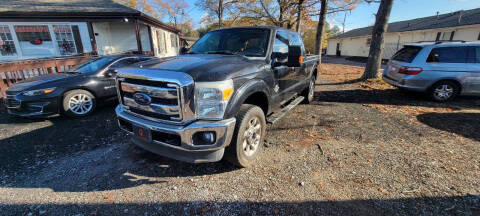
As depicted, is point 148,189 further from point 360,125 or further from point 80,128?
point 360,125

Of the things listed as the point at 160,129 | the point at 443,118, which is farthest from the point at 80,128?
the point at 443,118

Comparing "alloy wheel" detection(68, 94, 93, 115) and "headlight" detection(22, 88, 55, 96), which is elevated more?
"headlight" detection(22, 88, 55, 96)

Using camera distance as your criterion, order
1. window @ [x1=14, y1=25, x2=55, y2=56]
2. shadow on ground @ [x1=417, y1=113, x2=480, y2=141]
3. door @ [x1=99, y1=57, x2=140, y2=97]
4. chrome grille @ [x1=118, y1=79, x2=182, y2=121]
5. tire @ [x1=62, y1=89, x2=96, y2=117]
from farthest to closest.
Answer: window @ [x1=14, y1=25, x2=55, y2=56], door @ [x1=99, y1=57, x2=140, y2=97], tire @ [x1=62, y1=89, x2=96, y2=117], shadow on ground @ [x1=417, y1=113, x2=480, y2=141], chrome grille @ [x1=118, y1=79, x2=182, y2=121]

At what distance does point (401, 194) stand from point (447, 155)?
5.14 feet

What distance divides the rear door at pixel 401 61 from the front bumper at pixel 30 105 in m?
9.08

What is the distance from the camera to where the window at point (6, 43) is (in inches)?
434

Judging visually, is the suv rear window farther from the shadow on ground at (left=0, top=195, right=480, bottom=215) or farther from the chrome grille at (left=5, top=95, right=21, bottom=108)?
the chrome grille at (left=5, top=95, right=21, bottom=108)

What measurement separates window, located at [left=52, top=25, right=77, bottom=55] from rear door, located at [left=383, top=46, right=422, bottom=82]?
15629 mm

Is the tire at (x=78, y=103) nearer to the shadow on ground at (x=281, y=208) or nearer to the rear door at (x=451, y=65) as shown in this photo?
the shadow on ground at (x=281, y=208)

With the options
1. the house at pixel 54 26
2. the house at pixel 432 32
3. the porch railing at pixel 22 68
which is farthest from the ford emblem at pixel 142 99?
the house at pixel 432 32

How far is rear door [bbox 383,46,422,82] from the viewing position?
6027 millimetres

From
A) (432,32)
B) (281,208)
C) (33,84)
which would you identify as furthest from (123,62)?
(432,32)

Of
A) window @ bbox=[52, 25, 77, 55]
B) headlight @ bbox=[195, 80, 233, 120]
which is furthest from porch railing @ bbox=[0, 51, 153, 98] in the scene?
headlight @ bbox=[195, 80, 233, 120]

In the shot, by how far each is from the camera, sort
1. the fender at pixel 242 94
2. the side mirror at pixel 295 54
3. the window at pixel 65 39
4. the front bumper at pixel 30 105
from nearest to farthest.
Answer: the fender at pixel 242 94 → the side mirror at pixel 295 54 → the front bumper at pixel 30 105 → the window at pixel 65 39
